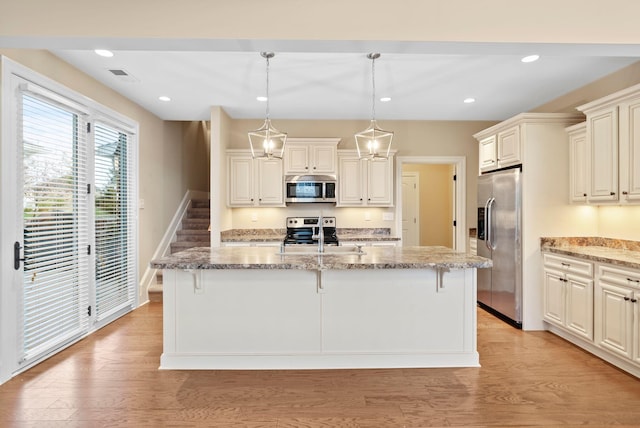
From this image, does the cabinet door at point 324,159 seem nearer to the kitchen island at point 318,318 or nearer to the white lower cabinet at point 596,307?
the kitchen island at point 318,318

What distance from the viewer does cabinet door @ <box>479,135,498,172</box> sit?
4.27m

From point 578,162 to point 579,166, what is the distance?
0.04 meters

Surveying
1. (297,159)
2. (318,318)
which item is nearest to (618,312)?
(318,318)

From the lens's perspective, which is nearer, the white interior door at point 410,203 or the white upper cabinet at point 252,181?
the white upper cabinet at point 252,181

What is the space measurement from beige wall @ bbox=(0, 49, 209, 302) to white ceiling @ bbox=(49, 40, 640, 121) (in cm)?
13

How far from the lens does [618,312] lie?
277 centimetres

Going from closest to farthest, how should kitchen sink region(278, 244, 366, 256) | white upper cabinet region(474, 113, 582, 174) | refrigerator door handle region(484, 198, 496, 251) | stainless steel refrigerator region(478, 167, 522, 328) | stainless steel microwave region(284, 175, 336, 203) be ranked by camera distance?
kitchen sink region(278, 244, 366, 256), white upper cabinet region(474, 113, 582, 174), stainless steel refrigerator region(478, 167, 522, 328), refrigerator door handle region(484, 198, 496, 251), stainless steel microwave region(284, 175, 336, 203)

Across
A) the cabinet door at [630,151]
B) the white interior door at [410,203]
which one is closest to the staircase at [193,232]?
the white interior door at [410,203]

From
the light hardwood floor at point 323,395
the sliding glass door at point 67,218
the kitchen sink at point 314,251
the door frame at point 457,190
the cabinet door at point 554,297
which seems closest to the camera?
the light hardwood floor at point 323,395

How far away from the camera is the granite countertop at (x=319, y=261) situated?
2525mm

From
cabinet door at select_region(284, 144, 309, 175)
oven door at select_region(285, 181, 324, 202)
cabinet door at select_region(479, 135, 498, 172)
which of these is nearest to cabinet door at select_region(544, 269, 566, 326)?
cabinet door at select_region(479, 135, 498, 172)

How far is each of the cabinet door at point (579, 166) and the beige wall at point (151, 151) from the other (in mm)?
4931

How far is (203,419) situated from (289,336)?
86 cm

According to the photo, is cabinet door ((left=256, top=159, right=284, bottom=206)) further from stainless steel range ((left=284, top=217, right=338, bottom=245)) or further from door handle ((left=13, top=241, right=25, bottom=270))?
door handle ((left=13, top=241, right=25, bottom=270))
